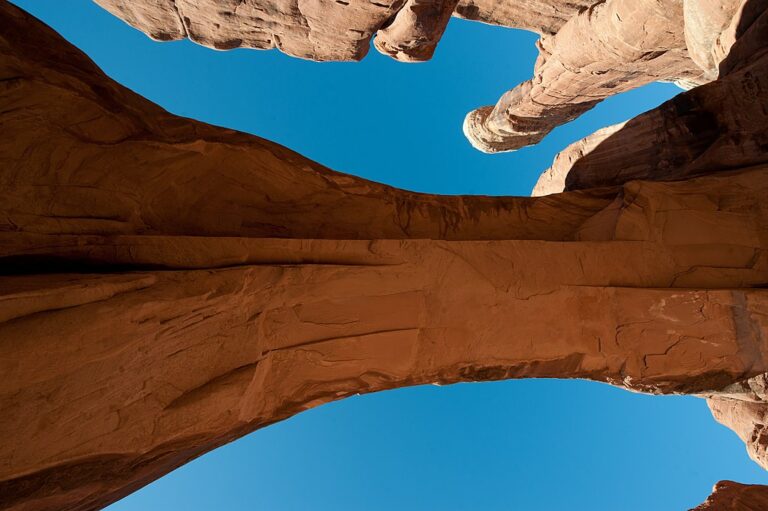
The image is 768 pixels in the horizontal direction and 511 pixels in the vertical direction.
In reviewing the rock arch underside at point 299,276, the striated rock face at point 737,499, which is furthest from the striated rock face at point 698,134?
the striated rock face at point 737,499

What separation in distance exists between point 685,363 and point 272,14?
5.46 meters

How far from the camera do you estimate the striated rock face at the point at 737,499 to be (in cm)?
395

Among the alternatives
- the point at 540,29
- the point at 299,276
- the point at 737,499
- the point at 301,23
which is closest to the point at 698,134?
the point at 737,499

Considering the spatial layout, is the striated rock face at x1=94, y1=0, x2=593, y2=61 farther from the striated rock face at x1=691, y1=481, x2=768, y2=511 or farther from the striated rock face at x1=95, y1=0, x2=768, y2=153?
the striated rock face at x1=691, y1=481, x2=768, y2=511

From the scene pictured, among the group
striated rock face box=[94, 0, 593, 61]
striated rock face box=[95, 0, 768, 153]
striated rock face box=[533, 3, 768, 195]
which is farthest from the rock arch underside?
striated rock face box=[94, 0, 593, 61]

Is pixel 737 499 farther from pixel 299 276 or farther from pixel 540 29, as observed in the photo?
pixel 540 29

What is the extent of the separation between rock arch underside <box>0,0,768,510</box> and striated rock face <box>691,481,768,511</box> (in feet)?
0.08

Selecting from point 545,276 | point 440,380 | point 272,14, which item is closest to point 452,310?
point 440,380

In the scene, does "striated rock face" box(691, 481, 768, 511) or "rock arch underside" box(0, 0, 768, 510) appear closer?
"rock arch underside" box(0, 0, 768, 510)

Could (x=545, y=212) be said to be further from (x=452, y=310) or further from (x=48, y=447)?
(x=48, y=447)

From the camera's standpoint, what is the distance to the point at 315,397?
3064 millimetres

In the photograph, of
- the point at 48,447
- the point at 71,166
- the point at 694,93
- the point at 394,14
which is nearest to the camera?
the point at 48,447

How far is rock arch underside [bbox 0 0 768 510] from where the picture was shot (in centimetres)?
236

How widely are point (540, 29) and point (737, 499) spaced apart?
7.15 m
